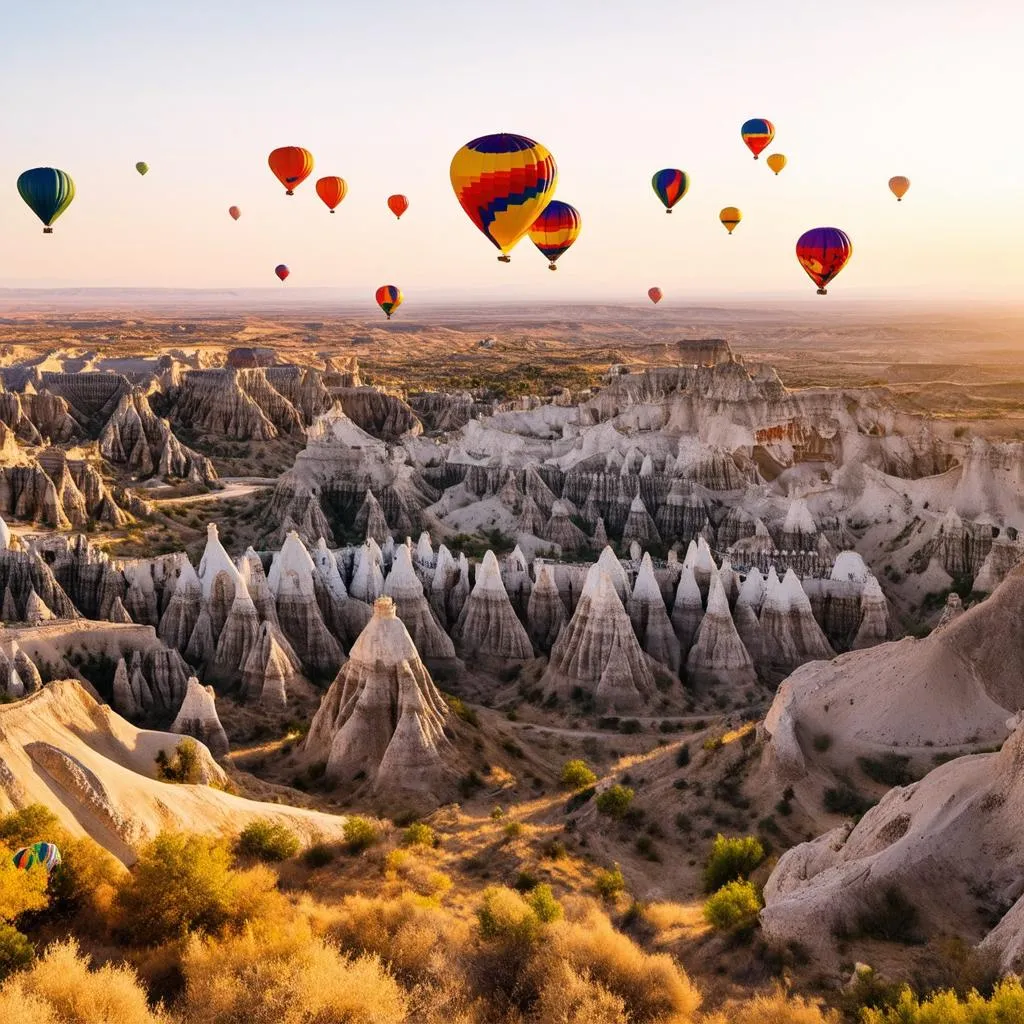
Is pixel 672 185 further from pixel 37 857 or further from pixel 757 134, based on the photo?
pixel 37 857

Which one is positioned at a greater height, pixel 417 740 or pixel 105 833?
pixel 105 833

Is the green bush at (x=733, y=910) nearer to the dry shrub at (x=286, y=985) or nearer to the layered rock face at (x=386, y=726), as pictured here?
the dry shrub at (x=286, y=985)

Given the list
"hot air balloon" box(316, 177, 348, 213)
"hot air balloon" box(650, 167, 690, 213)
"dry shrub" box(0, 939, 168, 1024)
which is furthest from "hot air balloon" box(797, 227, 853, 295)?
"dry shrub" box(0, 939, 168, 1024)

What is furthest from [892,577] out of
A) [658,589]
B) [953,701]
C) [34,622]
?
[34,622]

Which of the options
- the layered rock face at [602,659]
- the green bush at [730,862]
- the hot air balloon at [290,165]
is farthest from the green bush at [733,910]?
the hot air balloon at [290,165]

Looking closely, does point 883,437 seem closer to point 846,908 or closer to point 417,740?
point 417,740

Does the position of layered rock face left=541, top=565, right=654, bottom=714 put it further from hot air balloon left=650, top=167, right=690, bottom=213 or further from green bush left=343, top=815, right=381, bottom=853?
hot air balloon left=650, top=167, right=690, bottom=213
